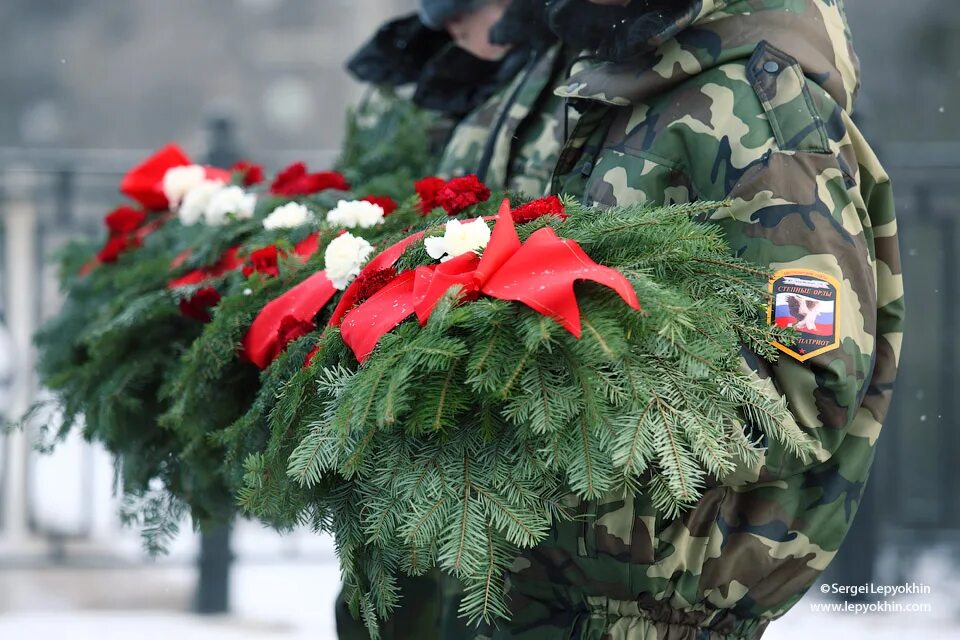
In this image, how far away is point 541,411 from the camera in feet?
4.47

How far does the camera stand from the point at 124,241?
2.57m

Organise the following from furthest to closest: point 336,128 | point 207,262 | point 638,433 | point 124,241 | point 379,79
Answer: point 336,128, point 379,79, point 124,241, point 207,262, point 638,433

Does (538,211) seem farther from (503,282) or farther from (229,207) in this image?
(229,207)

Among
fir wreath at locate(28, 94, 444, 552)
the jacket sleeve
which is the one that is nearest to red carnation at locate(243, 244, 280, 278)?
fir wreath at locate(28, 94, 444, 552)

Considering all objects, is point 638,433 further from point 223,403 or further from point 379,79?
point 379,79

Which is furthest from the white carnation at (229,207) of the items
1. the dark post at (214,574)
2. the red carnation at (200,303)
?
the dark post at (214,574)

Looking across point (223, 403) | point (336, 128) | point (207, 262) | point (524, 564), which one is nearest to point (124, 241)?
point (207, 262)

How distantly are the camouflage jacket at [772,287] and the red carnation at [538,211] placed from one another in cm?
13

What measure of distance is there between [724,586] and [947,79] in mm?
9770

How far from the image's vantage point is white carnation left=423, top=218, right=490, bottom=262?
1539 mm

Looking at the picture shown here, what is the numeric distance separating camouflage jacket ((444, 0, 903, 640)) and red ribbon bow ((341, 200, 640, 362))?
0.24m

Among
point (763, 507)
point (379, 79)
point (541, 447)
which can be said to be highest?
point (379, 79)

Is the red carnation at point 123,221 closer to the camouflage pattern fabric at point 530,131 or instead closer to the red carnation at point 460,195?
the camouflage pattern fabric at point 530,131

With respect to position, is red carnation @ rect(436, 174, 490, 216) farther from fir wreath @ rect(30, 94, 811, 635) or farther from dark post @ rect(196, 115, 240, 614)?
dark post @ rect(196, 115, 240, 614)
